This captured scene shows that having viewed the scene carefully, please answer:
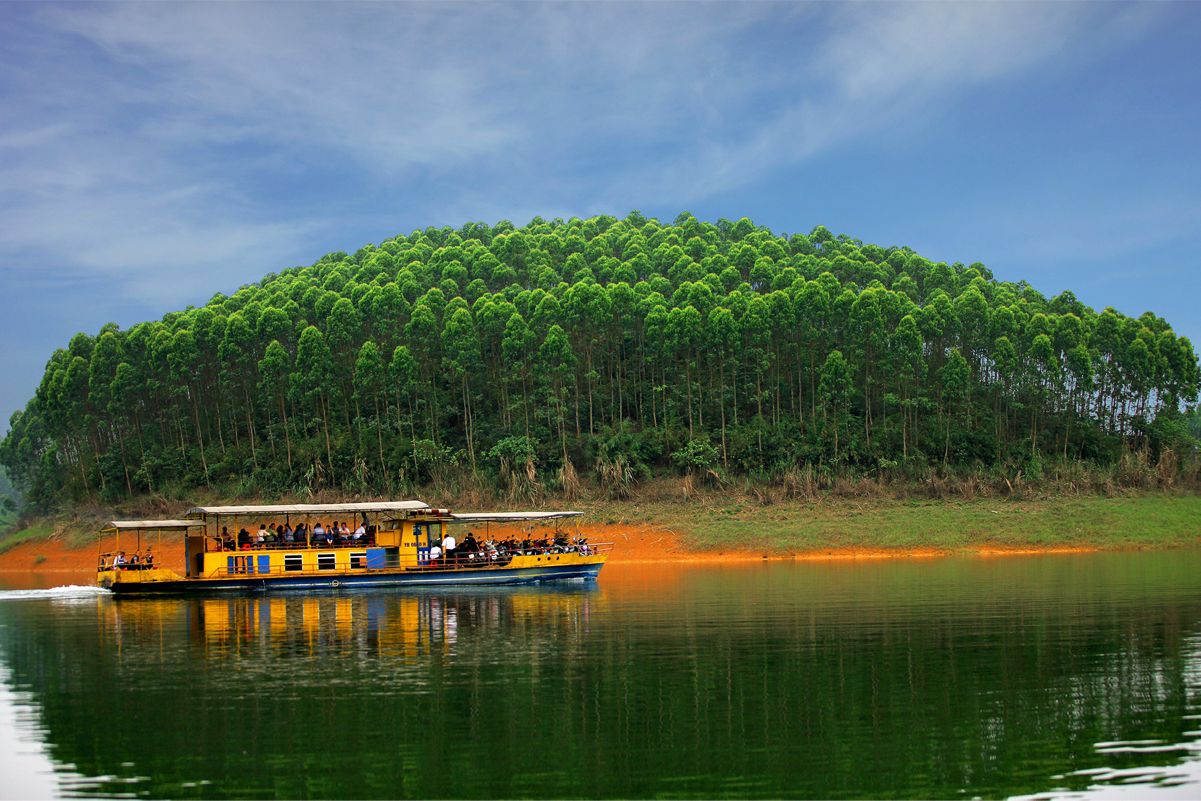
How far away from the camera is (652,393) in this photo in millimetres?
79625

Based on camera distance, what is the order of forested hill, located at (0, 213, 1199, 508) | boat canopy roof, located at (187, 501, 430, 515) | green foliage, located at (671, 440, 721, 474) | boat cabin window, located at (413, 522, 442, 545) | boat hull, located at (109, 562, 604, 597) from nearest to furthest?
boat canopy roof, located at (187, 501, 430, 515) < boat hull, located at (109, 562, 604, 597) < boat cabin window, located at (413, 522, 442, 545) < green foliage, located at (671, 440, 721, 474) < forested hill, located at (0, 213, 1199, 508)

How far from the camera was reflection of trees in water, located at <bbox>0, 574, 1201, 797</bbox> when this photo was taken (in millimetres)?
15422

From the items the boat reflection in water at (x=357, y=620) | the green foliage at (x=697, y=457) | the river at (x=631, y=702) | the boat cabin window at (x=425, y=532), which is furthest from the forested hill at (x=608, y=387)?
the river at (x=631, y=702)

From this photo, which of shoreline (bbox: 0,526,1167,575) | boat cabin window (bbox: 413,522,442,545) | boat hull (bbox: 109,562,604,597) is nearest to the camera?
boat hull (bbox: 109,562,604,597)

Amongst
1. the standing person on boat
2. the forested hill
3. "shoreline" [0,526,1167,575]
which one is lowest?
"shoreline" [0,526,1167,575]

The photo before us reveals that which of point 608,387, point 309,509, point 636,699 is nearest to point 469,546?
point 309,509

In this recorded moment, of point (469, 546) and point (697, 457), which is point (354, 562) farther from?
point (697, 457)

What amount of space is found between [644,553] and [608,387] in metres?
20.6

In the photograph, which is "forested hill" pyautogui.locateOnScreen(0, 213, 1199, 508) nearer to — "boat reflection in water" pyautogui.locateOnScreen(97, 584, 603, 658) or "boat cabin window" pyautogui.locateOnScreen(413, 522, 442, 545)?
"boat cabin window" pyautogui.locateOnScreen(413, 522, 442, 545)

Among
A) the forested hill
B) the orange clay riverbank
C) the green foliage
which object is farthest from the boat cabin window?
the green foliage

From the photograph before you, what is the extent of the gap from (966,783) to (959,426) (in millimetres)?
64849

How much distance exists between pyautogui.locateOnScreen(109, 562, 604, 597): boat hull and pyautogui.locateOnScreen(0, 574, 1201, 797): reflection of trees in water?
14754mm

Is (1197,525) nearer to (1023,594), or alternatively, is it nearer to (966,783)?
(1023,594)

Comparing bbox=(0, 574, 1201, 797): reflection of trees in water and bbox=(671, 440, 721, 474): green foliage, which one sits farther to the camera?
bbox=(671, 440, 721, 474): green foliage
